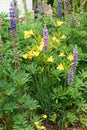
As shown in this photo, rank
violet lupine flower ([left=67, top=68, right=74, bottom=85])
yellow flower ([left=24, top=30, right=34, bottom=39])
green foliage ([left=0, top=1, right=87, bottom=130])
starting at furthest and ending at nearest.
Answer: yellow flower ([left=24, top=30, right=34, bottom=39]), violet lupine flower ([left=67, top=68, right=74, bottom=85]), green foliage ([left=0, top=1, right=87, bottom=130])

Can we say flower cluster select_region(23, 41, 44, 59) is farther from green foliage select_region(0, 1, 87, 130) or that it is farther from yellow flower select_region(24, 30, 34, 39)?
yellow flower select_region(24, 30, 34, 39)

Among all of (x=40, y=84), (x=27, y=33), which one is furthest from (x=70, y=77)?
(x=27, y=33)

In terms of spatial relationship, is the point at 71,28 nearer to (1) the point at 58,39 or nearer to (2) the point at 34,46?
(1) the point at 58,39

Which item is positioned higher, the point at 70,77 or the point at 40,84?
the point at 70,77

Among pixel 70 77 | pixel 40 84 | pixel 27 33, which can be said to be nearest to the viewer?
pixel 70 77

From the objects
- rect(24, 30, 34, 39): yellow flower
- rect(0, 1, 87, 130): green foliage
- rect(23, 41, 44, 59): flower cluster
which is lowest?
rect(0, 1, 87, 130): green foliage

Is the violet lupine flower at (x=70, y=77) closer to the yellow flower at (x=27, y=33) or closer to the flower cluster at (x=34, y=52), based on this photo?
the flower cluster at (x=34, y=52)

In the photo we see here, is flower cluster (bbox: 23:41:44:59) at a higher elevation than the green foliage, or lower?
higher

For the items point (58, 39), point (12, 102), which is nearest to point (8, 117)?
point (12, 102)

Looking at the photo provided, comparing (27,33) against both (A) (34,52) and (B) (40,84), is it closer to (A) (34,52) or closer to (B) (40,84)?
(A) (34,52)

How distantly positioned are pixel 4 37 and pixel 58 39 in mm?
582

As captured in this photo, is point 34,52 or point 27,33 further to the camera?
point 27,33

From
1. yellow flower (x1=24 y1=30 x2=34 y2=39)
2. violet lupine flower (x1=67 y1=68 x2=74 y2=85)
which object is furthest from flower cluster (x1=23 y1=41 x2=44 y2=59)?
violet lupine flower (x1=67 y1=68 x2=74 y2=85)

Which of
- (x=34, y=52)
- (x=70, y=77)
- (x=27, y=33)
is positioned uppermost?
(x=27, y=33)
